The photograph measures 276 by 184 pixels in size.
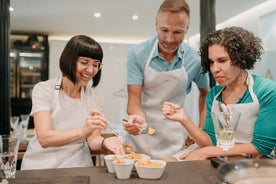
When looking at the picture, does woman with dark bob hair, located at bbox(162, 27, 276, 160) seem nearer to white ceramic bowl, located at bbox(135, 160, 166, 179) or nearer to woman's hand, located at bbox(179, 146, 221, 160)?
woman's hand, located at bbox(179, 146, 221, 160)

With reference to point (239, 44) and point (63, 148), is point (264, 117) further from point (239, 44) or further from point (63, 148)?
point (63, 148)

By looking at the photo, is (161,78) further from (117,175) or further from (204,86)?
(117,175)

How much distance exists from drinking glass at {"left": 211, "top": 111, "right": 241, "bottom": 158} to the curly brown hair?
42cm

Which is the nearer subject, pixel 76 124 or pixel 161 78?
pixel 76 124

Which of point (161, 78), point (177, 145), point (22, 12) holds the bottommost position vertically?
point (177, 145)

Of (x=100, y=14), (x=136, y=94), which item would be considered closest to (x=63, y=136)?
(x=136, y=94)

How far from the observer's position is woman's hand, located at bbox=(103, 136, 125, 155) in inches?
49.8

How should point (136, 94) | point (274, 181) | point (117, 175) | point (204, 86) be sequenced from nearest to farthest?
point (274, 181)
point (117, 175)
point (136, 94)
point (204, 86)

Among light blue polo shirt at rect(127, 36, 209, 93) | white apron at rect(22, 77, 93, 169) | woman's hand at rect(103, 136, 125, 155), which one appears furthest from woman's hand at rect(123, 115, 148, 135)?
light blue polo shirt at rect(127, 36, 209, 93)

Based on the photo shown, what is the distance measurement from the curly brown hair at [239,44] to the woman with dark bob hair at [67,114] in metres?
0.62

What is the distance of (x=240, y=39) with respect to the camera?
146 centimetres

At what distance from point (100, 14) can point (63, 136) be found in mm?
2619

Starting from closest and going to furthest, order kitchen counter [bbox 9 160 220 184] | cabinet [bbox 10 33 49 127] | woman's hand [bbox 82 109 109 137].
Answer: kitchen counter [bbox 9 160 220 184] < woman's hand [bbox 82 109 109 137] < cabinet [bbox 10 33 49 127]

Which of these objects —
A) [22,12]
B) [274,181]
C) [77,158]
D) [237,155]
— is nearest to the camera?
[274,181]
